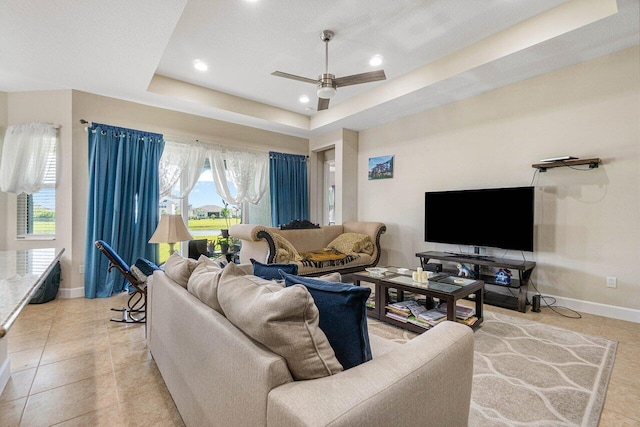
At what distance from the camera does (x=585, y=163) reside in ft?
10.4

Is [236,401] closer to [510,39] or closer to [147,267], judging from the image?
[147,267]

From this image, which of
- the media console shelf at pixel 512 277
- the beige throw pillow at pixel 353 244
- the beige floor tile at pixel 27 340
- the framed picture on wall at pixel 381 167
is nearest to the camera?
the beige floor tile at pixel 27 340

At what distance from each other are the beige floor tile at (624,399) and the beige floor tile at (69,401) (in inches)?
115

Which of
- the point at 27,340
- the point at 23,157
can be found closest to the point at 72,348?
the point at 27,340

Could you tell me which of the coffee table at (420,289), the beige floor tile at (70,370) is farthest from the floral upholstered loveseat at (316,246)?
the beige floor tile at (70,370)

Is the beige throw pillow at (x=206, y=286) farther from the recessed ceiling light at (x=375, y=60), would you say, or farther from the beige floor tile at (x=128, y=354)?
the recessed ceiling light at (x=375, y=60)

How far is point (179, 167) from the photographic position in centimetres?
460

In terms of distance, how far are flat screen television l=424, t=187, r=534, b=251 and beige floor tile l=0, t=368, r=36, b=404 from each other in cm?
440

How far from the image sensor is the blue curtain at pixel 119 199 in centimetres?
387

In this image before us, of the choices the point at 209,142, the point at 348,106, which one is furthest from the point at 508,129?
the point at 209,142

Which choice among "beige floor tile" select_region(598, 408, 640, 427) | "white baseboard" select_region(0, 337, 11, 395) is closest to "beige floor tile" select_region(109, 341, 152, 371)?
"white baseboard" select_region(0, 337, 11, 395)

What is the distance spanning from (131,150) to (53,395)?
3201mm

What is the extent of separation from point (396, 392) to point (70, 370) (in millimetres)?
2432

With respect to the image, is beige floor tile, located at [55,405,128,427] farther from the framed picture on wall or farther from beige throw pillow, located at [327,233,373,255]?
the framed picture on wall
